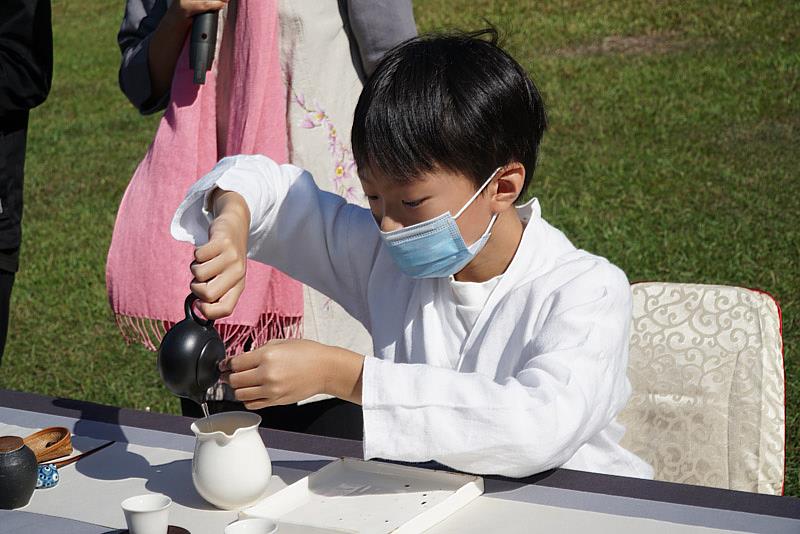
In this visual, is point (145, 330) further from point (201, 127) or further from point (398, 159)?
point (398, 159)

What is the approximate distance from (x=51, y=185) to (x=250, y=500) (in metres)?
6.47

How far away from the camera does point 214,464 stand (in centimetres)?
Answer: 167

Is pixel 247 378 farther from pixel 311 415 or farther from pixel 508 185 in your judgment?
pixel 311 415

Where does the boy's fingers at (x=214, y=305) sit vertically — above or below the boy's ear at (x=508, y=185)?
below

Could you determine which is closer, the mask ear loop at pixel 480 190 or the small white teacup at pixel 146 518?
the small white teacup at pixel 146 518

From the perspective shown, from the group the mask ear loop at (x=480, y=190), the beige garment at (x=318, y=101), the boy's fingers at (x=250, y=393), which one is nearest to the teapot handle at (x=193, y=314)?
the boy's fingers at (x=250, y=393)

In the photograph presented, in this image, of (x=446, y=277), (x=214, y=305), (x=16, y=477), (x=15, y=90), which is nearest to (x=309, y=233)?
(x=446, y=277)

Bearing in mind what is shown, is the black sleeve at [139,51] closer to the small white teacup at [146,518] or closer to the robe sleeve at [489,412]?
the robe sleeve at [489,412]

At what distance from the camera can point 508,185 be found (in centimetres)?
201

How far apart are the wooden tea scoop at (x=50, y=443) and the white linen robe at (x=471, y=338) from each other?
38 centimetres

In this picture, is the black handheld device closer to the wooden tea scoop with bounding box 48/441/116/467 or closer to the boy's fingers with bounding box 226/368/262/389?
the wooden tea scoop with bounding box 48/441/116/467

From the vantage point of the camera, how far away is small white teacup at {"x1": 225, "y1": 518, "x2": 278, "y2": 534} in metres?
1.50

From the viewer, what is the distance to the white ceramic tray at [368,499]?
1.63 m

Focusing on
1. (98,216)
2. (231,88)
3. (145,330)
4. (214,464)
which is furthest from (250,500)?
(98,216)
